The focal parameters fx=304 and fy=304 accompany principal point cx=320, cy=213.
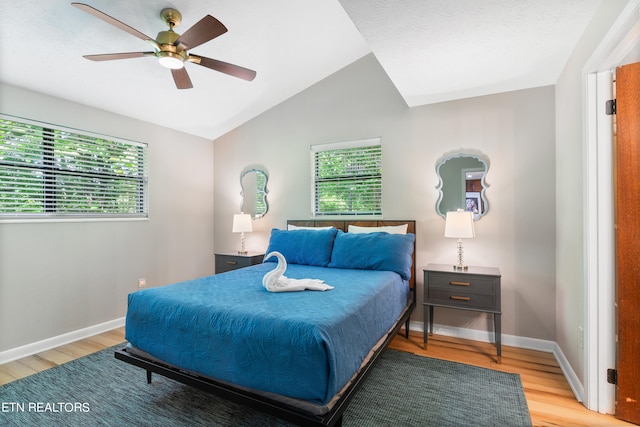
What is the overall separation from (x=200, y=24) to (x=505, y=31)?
204cm

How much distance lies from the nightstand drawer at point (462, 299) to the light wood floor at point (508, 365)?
18.3 inches

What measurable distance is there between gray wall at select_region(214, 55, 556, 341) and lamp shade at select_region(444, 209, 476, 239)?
396 mm

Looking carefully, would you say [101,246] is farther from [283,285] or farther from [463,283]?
[463,283]

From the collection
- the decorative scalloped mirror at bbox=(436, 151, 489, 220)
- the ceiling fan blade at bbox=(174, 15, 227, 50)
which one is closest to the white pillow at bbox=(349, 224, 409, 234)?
the decorative scalloped mirror at bbox=(436, 151, 489, 220)

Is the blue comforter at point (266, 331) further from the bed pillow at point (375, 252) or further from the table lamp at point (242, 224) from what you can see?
the table lamp at point (242, 224)

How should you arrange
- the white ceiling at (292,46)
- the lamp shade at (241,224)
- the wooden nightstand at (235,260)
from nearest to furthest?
the white ceiling at (292,46)
the wooden nightstand at (235,260)
the lamp shade at (241,224)

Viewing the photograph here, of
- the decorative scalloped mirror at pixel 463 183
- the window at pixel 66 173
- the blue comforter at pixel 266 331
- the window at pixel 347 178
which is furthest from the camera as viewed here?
the window at pixel 347 178

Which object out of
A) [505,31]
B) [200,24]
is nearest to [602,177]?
[505,31]

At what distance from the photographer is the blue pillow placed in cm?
324

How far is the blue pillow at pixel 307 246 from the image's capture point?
10.6 ft

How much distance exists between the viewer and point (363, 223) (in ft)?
11.9

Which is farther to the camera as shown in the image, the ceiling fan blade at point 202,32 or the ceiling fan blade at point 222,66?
the ceiling fan blade at point 222,66

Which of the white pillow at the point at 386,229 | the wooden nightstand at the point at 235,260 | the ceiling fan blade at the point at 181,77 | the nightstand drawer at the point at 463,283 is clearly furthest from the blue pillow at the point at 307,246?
Result: the ceiling fan blade at the point at 181,77

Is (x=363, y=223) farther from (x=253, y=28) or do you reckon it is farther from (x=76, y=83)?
(x=76, y=83)
